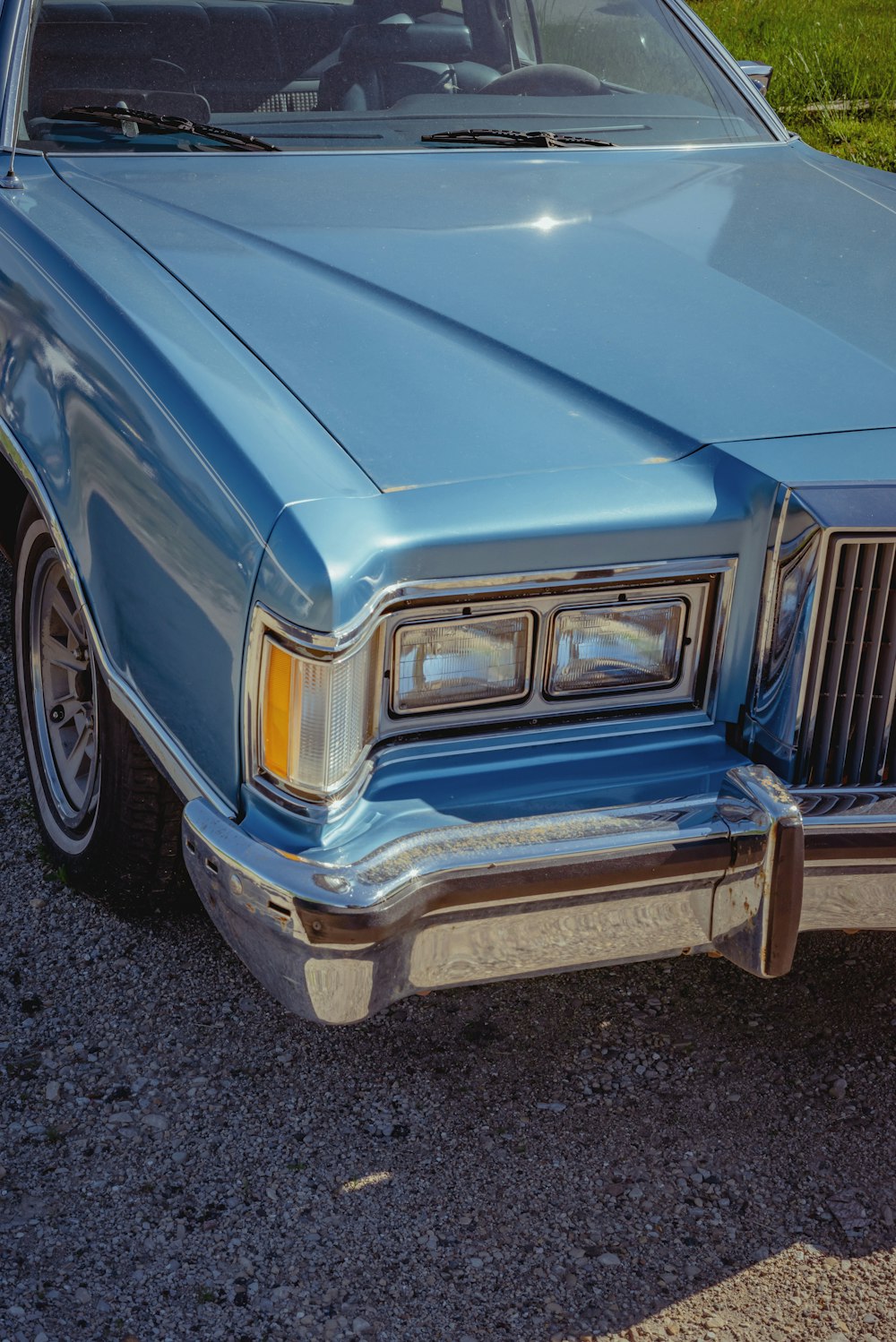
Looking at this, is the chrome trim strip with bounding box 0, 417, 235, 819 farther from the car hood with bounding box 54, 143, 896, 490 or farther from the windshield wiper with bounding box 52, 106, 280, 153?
the windshield wiper with bounding box 52, 106, 280, 153

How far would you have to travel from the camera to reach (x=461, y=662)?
5.43 ft

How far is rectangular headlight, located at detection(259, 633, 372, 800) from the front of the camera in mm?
1538

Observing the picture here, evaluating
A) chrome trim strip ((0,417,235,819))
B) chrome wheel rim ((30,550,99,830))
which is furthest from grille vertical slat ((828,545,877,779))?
chrome wheel rim ((30,550,99,830))

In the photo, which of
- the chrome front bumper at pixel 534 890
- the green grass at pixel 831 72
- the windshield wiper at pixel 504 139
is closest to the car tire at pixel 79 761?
the chrome front bumper at pixel 534 890

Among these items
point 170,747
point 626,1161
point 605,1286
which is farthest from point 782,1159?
point 170,747

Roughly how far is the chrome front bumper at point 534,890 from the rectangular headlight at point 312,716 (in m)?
0.10

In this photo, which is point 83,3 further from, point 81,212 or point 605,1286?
point 605,1286

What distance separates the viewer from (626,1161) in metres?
1.97

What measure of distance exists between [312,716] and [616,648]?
1.41ft

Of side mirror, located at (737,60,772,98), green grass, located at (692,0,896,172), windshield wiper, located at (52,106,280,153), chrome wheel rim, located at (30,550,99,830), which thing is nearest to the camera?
chrome wheel rim, located at (30,550,99,830)

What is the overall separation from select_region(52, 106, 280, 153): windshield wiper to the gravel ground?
1.58 metres

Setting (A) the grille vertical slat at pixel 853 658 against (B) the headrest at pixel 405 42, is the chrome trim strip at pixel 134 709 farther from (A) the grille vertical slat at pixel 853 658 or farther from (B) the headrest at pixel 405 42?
(B) the headrest at pixel 405 42

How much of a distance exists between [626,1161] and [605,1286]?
0.23 meters

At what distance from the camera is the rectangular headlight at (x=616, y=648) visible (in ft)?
5.54
